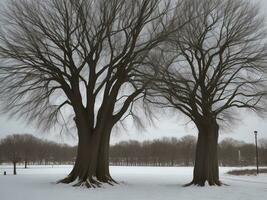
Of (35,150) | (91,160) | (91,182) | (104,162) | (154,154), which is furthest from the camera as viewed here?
(154,154)

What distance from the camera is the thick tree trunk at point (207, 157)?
2497 cm

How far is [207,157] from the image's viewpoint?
83.8 feet

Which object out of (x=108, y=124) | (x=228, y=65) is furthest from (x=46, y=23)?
(x=228, y=65)

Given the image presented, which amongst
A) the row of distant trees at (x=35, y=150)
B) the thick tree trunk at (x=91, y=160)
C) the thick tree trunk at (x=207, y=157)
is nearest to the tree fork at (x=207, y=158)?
the thick tree trunk at (x=207, y=157)

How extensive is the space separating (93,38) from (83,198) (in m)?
10.2

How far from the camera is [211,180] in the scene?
24.9 metres

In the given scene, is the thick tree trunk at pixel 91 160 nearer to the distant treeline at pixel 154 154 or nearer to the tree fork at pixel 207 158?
the tree fork at pixel 207 158

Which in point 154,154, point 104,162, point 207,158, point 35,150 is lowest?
point 104,162

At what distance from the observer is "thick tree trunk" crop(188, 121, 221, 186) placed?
2497cm

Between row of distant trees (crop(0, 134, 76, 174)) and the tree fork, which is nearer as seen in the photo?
the tree fork

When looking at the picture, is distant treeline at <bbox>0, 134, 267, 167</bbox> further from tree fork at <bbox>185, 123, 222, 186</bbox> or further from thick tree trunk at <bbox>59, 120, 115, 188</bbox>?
tree fork at <bbox>185, 123, 222, 186</bbox>

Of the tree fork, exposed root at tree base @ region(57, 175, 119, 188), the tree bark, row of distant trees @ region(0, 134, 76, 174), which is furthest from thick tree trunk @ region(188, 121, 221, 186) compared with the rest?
row of distant trees @ region(0, 134, 76, 174)

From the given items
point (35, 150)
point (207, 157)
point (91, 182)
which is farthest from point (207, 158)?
point (35, 150)

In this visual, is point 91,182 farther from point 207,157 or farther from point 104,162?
point 207,157
